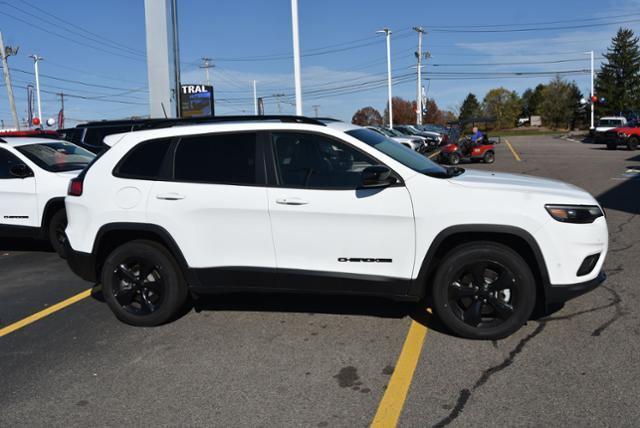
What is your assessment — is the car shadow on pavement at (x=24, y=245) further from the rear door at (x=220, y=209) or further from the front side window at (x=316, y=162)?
the front side window at (x=316, y=162)

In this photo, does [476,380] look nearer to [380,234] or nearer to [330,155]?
[380,234]

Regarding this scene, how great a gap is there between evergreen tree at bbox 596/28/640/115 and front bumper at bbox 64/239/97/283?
88.0m

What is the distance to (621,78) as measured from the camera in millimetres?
82250

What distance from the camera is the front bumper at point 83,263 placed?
202 inches

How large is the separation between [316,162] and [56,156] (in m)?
5.56

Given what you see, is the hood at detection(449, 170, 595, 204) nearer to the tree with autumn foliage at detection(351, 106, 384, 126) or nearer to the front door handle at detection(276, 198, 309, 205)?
the front door handle at detection(276, 198, 309, 205)

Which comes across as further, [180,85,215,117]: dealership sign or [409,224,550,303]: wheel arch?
[180,85,215,117]: dealership sign

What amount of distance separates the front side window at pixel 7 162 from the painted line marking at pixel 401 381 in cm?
628

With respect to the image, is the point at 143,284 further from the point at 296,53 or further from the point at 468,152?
the point at 468,152

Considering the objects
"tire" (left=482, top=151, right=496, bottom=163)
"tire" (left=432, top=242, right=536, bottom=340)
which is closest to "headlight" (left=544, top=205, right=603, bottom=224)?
"tire" (left=432, top=242, right=536, bottom=340)

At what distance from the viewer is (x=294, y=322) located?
511cm

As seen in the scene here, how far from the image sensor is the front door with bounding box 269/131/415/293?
445 centimetres

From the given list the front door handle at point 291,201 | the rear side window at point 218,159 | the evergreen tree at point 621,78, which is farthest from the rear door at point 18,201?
the evergreen tree at point 621,78

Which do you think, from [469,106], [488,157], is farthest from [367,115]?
[488,157]
